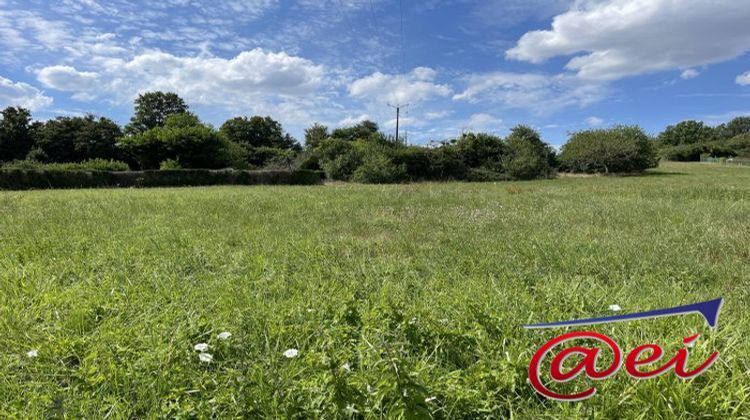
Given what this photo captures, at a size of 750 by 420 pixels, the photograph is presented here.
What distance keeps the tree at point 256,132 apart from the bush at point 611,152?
37.9 m

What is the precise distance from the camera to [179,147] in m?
29.4

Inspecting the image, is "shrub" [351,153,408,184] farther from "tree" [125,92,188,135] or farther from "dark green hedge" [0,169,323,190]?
"tree" [125,92,188,135]

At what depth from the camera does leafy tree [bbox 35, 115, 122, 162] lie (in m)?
39.3

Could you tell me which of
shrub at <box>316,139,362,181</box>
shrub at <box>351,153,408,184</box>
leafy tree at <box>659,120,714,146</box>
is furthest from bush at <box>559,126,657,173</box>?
leafy tree at <box>659,120,714,146</box>

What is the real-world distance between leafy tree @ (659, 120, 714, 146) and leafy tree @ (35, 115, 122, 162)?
9827 cm

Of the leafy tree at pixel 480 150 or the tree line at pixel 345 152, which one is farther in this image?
the leafy tree at pixel 480 150

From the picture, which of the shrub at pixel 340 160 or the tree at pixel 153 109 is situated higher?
the tree at pixel 153 109

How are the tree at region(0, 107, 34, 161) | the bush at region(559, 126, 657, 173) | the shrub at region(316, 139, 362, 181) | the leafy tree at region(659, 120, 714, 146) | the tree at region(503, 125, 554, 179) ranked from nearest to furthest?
the shrub at region(316, 139, 362, 181)
the tree at region(503, 125, 554, 179)
the bush at region(559, 126, 657, 173)
the tree at region(0, 107, 34, 161)
the leafy tree at region(659, 120, 714, 146)

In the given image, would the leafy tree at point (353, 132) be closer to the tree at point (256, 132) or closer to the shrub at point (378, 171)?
the tree at point (256, 132)

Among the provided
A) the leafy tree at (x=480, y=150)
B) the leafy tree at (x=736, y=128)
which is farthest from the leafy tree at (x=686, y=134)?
the leafy tree at (x=480, y=150)

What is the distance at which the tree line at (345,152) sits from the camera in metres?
26.1

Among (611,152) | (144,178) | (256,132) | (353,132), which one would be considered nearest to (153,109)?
(256,132)

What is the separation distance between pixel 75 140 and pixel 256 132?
21286 mm

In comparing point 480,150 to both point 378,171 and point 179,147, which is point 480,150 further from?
point 179,147
